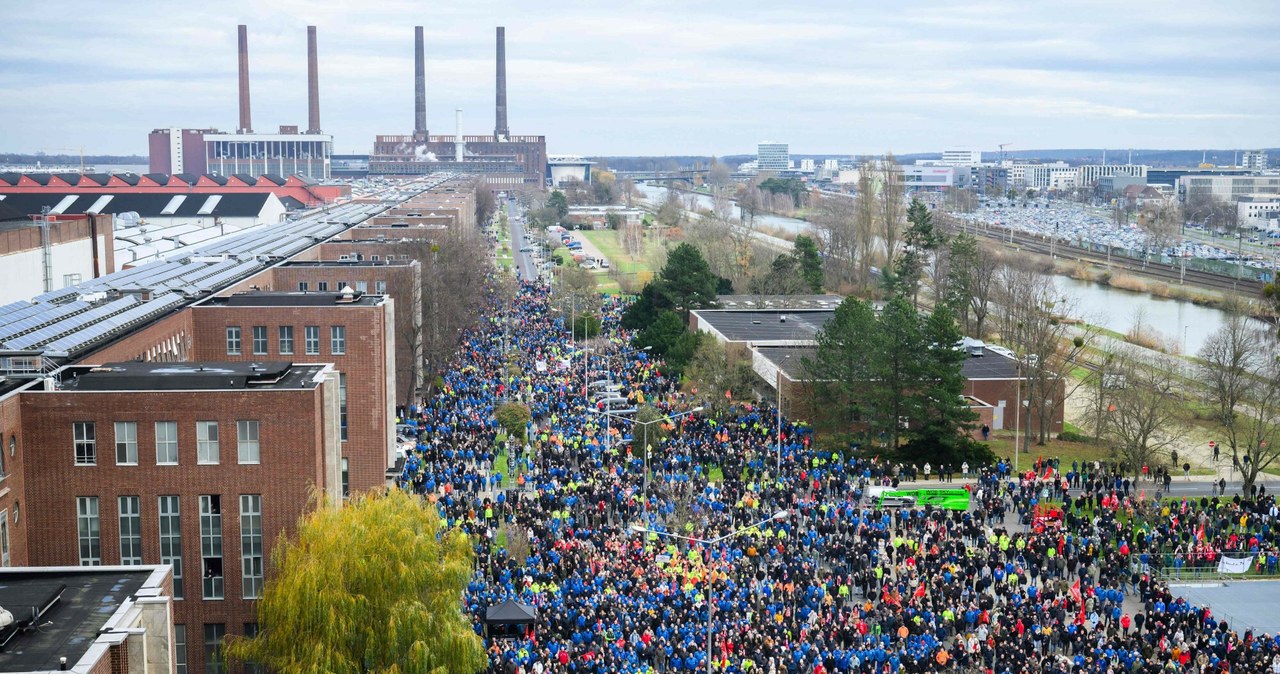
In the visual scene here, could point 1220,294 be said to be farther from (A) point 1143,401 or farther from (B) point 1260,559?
(B) point 1260,559

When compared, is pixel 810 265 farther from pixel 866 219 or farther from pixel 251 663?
pixel 251 663

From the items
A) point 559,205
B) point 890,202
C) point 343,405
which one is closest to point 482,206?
point 559,205

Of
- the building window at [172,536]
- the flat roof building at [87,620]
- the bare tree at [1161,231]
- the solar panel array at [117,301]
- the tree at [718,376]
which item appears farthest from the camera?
the bare tree at [1161,231]

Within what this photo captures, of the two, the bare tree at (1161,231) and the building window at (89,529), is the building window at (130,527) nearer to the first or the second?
the building window at (89,529)

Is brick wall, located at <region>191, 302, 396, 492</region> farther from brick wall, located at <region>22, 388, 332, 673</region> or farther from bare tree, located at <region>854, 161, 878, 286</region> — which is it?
bare tree, located at <region>854, 161, 878, 286</region>

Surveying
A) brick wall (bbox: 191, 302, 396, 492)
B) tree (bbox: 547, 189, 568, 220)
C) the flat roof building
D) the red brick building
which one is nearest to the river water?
brick wall (bbox: 191, 302, 396, 492)

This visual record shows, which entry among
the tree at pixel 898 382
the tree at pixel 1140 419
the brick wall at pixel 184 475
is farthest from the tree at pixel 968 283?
the brick wall at pixel 184 475
